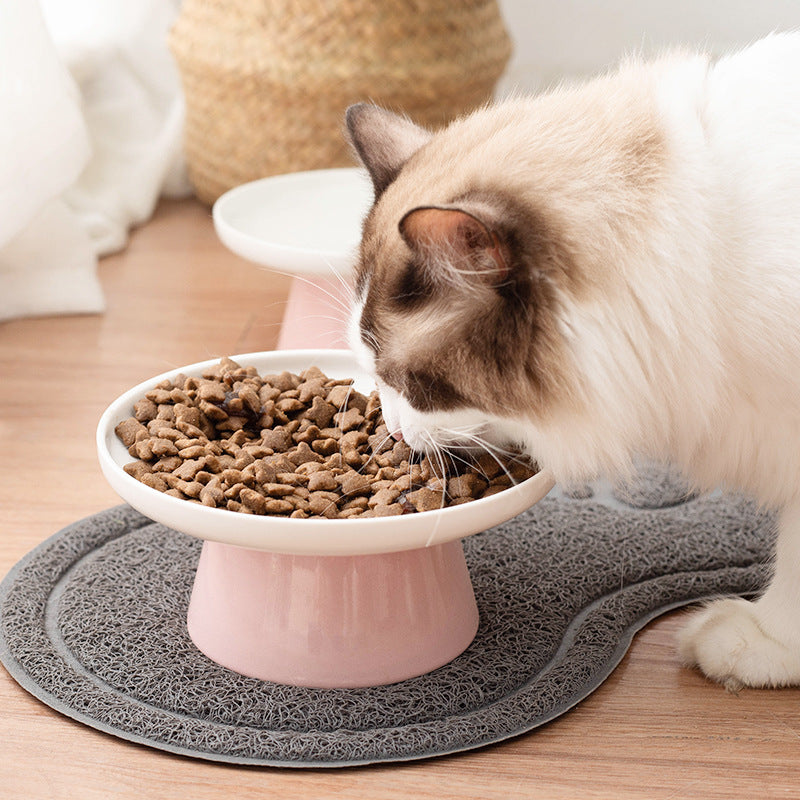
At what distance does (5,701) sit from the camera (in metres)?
1.10

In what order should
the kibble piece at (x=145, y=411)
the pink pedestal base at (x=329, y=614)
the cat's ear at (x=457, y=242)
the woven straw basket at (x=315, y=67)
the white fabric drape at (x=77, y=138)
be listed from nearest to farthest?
the cat's ear at (x=457, y=242), the pink pedestal base at (x=329, y=614), the kibble piece at (x=145, y=411), the white fabric drape at (x=77, y=138), the woven straw basket at (x=315, y=67)

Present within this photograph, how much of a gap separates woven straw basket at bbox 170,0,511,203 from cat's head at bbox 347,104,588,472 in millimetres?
1358

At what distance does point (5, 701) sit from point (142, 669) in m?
0.13

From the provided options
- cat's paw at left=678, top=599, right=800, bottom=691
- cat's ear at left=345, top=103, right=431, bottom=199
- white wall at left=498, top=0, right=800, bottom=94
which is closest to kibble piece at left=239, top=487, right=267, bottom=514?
→ cat's ear at left=345, top=103, right=431, bottom=199

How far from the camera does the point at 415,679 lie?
3.72ft

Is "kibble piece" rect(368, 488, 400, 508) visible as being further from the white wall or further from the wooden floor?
the white wall

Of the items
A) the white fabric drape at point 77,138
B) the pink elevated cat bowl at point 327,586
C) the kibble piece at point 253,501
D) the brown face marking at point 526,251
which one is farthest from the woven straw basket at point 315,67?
the kibble piece at point 253,501

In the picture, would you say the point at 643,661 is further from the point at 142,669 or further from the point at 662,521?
the point at 142,669

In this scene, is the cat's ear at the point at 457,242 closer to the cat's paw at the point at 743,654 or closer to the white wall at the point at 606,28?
the cat's paw at the point at 743,654

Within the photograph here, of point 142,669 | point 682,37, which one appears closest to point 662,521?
point 142,669

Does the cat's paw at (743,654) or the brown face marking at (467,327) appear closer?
the brown face marking at (467,327)

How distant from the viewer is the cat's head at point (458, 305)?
35.4 inches

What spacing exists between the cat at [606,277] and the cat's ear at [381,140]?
0.05 meters

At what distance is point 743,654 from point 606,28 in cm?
216
